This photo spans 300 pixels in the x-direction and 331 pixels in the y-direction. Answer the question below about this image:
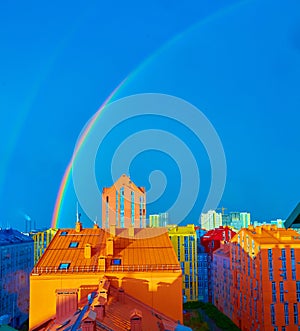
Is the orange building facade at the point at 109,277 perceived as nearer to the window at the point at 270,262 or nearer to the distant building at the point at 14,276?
the window at the point at 270,262

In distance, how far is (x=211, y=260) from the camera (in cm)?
4378

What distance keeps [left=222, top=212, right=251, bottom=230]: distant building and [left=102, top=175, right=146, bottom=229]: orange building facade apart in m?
65.3

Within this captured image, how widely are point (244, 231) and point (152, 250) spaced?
14151 millimetres

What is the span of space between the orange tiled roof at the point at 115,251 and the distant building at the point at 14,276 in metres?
16.5

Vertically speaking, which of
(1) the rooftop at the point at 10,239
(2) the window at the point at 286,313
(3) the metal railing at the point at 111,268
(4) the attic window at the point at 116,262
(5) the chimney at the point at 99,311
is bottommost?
(2) the window at the point at 286,313

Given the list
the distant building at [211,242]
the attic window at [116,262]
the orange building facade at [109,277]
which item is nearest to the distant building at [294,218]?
the orange building facade at [109,277]

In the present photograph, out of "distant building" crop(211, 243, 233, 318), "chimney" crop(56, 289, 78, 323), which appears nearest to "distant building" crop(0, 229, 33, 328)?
"distant building" crop(211, 243, 233, 318)

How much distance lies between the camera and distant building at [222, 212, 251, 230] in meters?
91.6

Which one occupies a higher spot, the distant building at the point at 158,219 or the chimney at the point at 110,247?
the distant building at the point at 158,219

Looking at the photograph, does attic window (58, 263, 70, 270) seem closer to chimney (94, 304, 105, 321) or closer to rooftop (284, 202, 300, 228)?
chimney (94, 304, 105, 321)

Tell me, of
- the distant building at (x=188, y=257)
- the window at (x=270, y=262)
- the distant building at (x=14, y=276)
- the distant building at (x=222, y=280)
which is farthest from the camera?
the distant building at (x=188, y=257)

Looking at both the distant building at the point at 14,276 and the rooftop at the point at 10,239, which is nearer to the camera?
the distant building at the point at 14,276

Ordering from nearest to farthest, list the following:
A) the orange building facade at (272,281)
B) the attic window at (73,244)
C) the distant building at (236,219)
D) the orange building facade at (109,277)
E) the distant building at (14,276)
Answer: the orange building facade at (109,277) → the attic window at (73,244) → the orange building facade at (272,281) → the distant building at (14,276) → the distant building at (236,219)

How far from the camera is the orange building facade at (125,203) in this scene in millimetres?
28484
